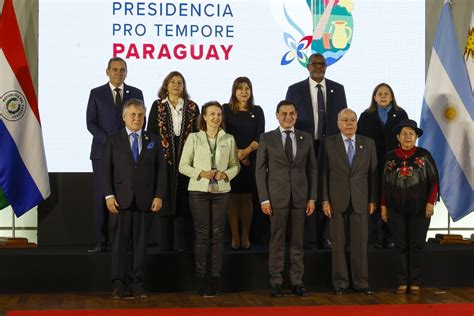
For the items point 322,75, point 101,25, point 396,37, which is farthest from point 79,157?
point 396,37

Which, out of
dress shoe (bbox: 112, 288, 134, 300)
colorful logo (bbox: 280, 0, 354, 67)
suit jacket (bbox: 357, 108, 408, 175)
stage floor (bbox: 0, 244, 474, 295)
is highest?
colorful logo (bbox: 280, 0, 354, 67)

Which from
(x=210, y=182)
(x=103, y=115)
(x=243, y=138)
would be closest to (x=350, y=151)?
(x=243, y=138)

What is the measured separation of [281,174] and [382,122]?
116 centimetres

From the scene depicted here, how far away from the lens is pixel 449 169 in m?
8.06

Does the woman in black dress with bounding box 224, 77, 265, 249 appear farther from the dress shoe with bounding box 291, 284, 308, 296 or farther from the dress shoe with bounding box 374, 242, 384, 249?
the dress shoe with bounding box 374, 242, 384, 249

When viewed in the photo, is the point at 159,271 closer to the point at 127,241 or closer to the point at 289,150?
the point at 127,241

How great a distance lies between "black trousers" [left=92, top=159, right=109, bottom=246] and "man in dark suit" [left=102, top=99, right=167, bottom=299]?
584 millimetres

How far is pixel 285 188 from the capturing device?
6.80 metres

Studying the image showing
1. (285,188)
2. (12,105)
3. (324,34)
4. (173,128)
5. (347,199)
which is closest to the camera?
(285,188)

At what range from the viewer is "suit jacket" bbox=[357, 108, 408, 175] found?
7508mm

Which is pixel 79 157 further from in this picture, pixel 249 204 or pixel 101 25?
pixel 249 204

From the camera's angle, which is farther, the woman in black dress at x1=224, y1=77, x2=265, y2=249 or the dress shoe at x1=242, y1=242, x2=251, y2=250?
the dress shoe at x1=242, y1=242, x2=251, y2=250

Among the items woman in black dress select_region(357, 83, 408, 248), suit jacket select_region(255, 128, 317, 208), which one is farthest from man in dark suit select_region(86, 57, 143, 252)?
woman in black dress select_region(357, 83, 408, 248)

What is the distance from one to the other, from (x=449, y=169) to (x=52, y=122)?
3275 millimetres
